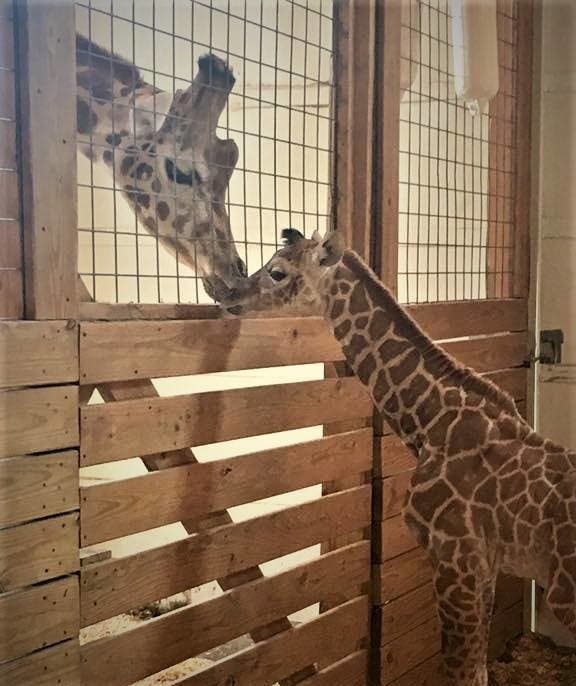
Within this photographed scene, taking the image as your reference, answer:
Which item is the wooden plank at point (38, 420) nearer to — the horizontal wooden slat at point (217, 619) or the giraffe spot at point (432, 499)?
the horizontal wooden slat at point (217, 619)

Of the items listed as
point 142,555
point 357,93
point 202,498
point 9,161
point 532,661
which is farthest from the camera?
point 532,661

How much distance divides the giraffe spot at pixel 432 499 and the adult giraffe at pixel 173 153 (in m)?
0.72

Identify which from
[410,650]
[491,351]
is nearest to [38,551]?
[410,650]

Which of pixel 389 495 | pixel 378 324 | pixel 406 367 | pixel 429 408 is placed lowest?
pixel 389 495

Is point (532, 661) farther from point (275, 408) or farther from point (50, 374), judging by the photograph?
point (50, 374)

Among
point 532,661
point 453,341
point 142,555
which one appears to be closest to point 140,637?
point 142,555

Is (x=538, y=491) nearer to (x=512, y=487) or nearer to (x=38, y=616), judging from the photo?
(x=512, y=487)

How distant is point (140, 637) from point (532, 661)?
2.01m

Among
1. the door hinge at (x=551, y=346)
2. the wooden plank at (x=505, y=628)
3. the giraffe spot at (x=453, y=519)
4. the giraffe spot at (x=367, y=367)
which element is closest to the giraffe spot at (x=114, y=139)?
the giraffe spot at (x=367, y=367)

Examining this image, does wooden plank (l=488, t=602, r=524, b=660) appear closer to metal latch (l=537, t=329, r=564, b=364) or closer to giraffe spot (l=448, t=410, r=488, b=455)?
metal latch (l=537, t=329, r=564, b=364)

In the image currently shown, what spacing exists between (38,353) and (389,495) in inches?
55.6

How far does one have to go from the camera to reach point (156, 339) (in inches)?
82.7

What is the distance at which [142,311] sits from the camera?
2.10 meters

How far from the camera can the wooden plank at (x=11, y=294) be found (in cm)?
177
